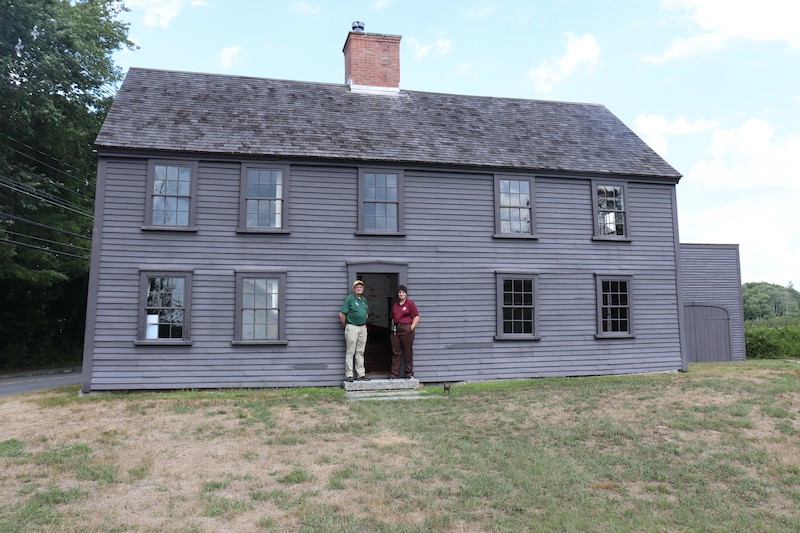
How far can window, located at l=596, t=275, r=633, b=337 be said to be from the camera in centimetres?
1391

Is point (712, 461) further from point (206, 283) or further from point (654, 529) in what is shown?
point (206, 283)

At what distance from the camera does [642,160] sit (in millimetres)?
15008

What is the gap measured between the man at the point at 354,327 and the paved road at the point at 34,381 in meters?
8.29

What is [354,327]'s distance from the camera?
11.8 metres

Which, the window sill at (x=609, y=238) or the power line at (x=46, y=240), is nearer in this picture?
the window sill at (x=609, y=238)

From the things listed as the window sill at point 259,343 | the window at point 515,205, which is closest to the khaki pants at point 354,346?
the window sill at point 259,343

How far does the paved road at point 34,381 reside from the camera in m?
14.5

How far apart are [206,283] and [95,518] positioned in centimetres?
744

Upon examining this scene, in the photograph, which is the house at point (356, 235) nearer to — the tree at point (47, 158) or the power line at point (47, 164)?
the tree at point (47, 158)

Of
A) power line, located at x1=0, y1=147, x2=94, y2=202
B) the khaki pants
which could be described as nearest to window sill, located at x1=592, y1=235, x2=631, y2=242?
the khaki pants

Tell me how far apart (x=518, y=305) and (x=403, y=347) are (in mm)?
3144

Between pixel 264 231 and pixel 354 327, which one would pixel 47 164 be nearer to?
pixel 264 231

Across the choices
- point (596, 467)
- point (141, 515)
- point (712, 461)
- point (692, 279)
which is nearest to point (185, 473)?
point (141, 515)

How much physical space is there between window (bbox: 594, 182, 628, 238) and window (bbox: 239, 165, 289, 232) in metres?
7.89
